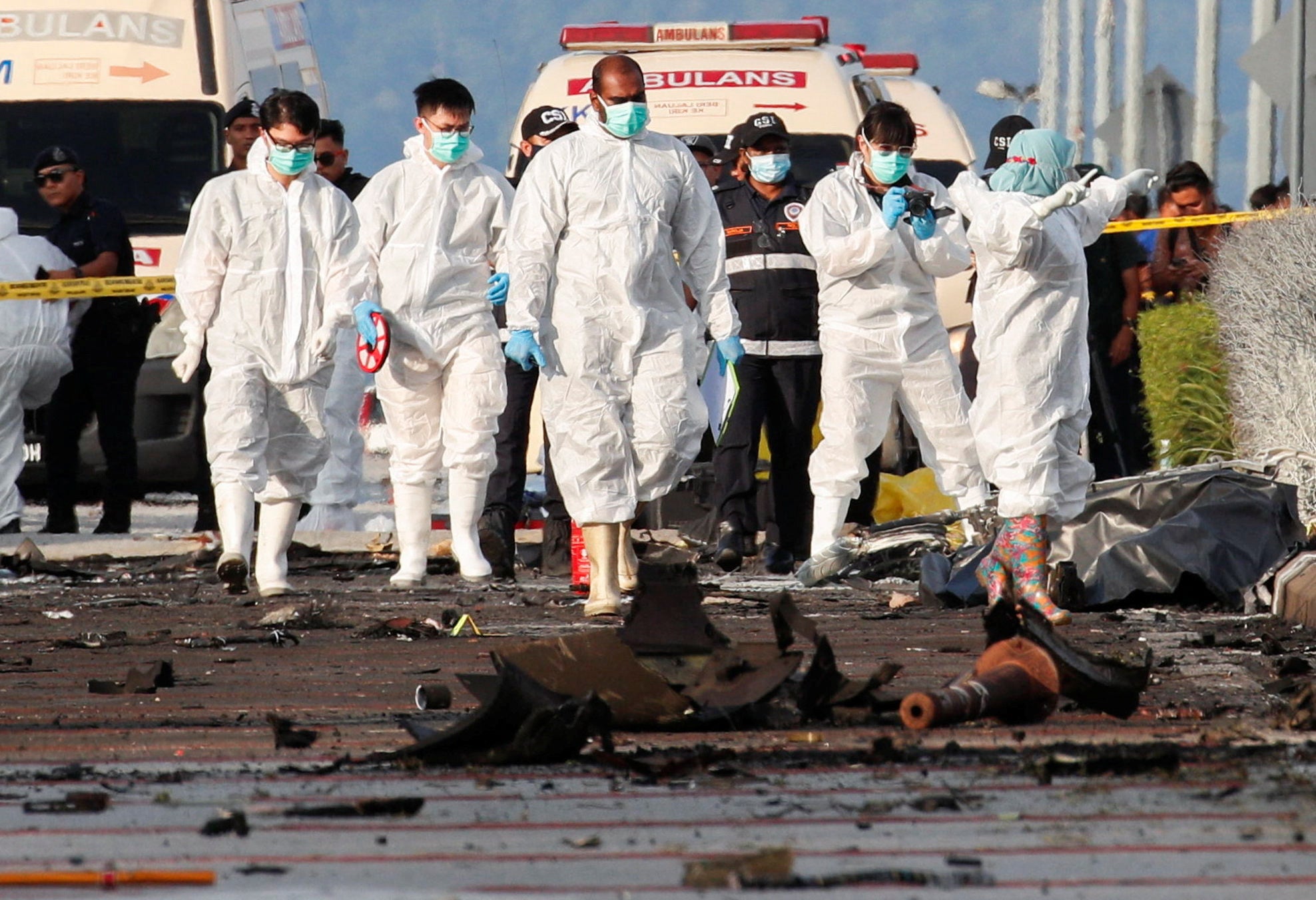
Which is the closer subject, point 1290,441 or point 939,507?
point 1290,441

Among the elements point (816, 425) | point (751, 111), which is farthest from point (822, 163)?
point (816, 425)

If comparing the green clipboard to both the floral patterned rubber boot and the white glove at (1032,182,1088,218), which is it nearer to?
the floral patterned rubber boot

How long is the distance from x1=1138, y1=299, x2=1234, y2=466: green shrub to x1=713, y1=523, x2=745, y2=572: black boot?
A: 2.28 m

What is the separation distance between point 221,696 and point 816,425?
6.64 meters

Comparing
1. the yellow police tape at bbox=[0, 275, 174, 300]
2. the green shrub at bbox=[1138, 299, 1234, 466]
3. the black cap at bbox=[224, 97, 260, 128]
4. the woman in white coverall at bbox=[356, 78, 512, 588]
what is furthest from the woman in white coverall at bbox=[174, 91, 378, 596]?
the green shrub at bbox=[1138, 299, 1234, 466]

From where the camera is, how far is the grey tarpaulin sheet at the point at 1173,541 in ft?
28.1

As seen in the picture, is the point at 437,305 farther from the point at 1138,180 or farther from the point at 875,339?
the point at 1138,180

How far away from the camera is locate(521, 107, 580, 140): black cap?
433 inches

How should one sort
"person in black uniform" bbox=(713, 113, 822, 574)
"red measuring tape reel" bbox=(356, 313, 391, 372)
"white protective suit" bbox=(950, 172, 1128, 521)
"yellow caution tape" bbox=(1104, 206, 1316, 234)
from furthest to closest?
"yellow caution tape" bbox=(1104, 206, 1316, 234) → "person in black uniform" bbox=(713, 113, 822, 574) → "red measuring tape reel" bbox=(356, 313, 391, 372) → "white protective suit" bbox=(950, 172, 1128, 521)

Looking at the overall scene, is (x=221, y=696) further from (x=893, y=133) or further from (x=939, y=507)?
(x=939, y=507)

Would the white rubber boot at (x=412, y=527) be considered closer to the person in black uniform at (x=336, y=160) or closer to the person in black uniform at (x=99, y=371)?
the person in black uniform at (x=336, y=160)

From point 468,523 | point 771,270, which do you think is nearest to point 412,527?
point 468,523

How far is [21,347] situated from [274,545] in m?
3.16

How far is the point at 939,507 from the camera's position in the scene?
11992 millimetres
